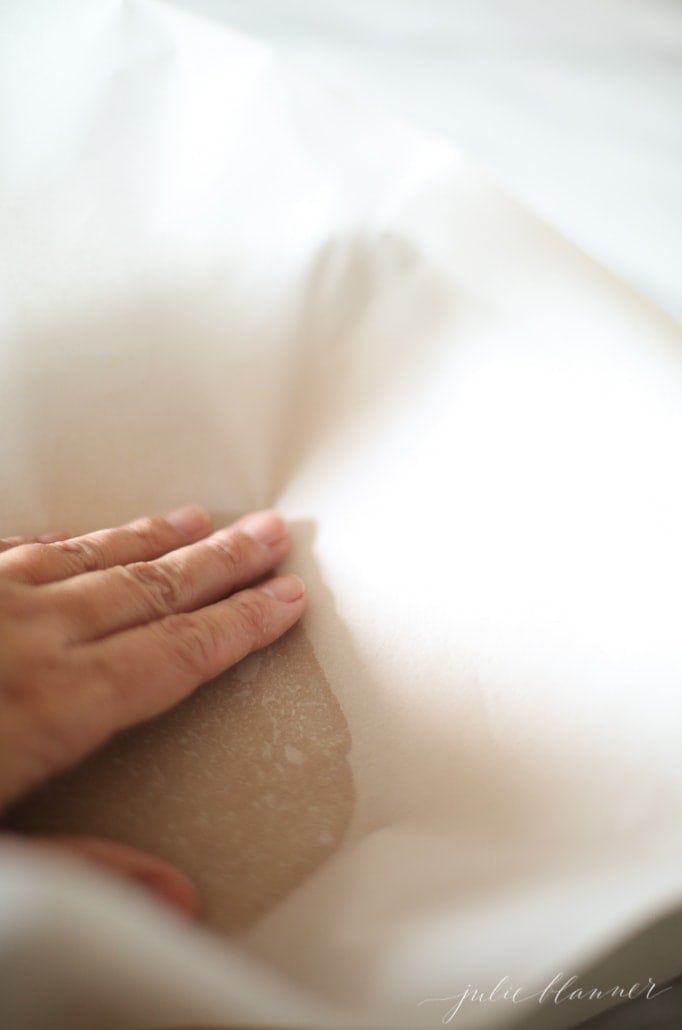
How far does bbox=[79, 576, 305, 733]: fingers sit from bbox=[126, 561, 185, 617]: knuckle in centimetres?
2

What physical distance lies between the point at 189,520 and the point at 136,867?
0.25m

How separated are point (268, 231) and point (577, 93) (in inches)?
9.6

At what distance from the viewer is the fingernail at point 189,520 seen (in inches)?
22.3

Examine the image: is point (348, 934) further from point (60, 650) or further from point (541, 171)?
point (541, 171)

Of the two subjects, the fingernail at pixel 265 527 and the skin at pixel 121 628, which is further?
the fingernail at pixel 265 527

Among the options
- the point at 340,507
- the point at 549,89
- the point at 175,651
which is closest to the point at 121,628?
the point at 175,651

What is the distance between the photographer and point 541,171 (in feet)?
1.87

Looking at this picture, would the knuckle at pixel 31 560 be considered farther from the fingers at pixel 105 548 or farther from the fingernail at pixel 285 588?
the fingernail at pixel 285 588

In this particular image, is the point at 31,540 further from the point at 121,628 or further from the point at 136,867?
the point at 136,867

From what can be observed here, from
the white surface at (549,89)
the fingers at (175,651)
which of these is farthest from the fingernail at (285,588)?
the white surface at (549,89)

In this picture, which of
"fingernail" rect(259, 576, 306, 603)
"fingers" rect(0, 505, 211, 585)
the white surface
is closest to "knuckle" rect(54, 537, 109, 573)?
"fingers" rect(0, 505, 211, 585)

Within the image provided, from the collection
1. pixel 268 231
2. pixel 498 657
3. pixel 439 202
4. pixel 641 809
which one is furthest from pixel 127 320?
pixel 641 809

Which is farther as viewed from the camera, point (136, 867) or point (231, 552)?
point (231, 552)

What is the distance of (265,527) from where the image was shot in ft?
1.84
